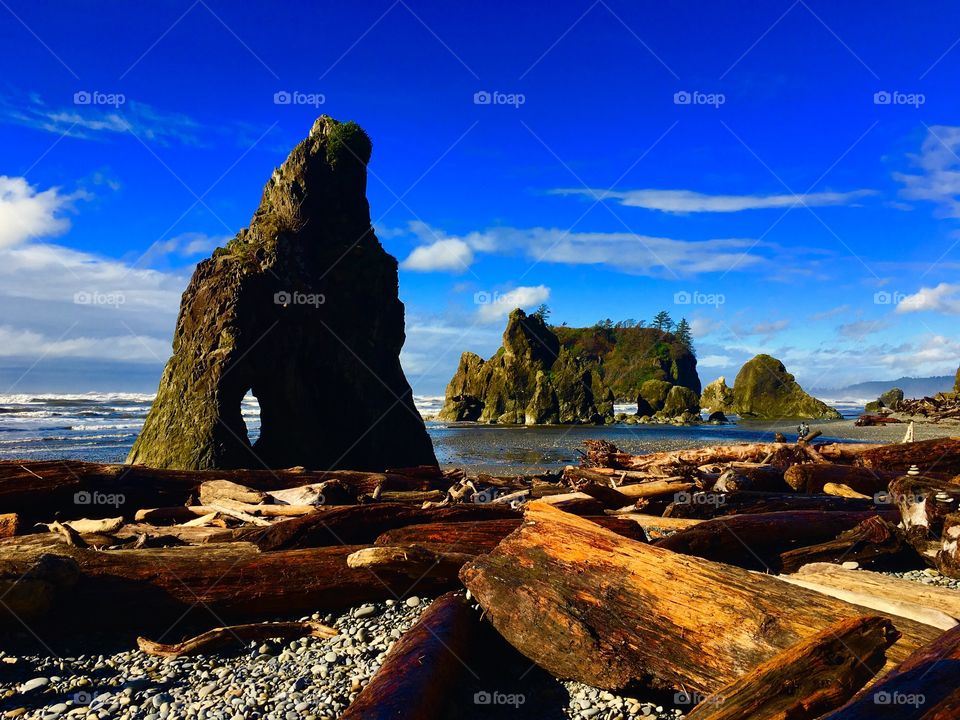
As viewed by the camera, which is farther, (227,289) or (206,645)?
(227,289)

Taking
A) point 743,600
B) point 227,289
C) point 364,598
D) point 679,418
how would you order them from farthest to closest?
point 679,418
point 227,289
point 364,598
point 743,600

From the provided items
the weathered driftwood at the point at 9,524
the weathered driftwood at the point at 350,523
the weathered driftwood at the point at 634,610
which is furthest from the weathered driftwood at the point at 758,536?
the weathered driftwood at the point at 9,524

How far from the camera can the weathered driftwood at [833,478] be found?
10.7 m

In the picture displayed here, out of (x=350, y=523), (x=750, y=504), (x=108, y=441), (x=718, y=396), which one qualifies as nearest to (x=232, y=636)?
(x=350, y=523)

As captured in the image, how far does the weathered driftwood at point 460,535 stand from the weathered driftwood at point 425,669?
3.36 feet

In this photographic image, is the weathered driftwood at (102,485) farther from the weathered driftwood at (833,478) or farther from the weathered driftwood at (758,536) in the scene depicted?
the weathered driftwood at (833,478)

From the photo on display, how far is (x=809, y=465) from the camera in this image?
11.0 metres

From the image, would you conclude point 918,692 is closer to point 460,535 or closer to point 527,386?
point 460,535

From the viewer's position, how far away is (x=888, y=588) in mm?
4676

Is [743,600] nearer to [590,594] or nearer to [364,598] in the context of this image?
[590,594]

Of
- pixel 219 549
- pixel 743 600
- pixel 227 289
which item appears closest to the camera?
pixel 743 600

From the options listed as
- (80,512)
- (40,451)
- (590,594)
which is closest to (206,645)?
(590,594)

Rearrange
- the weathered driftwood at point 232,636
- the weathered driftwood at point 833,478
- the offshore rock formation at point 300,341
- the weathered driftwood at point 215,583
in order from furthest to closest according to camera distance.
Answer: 1. the offshore rock formation at point 300,341
2. the weathered driftwood at point 833,478
3. the weathered driftwood at point 215,583
4. the weathered driftwood at point 232,636

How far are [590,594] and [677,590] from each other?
2.04ft
